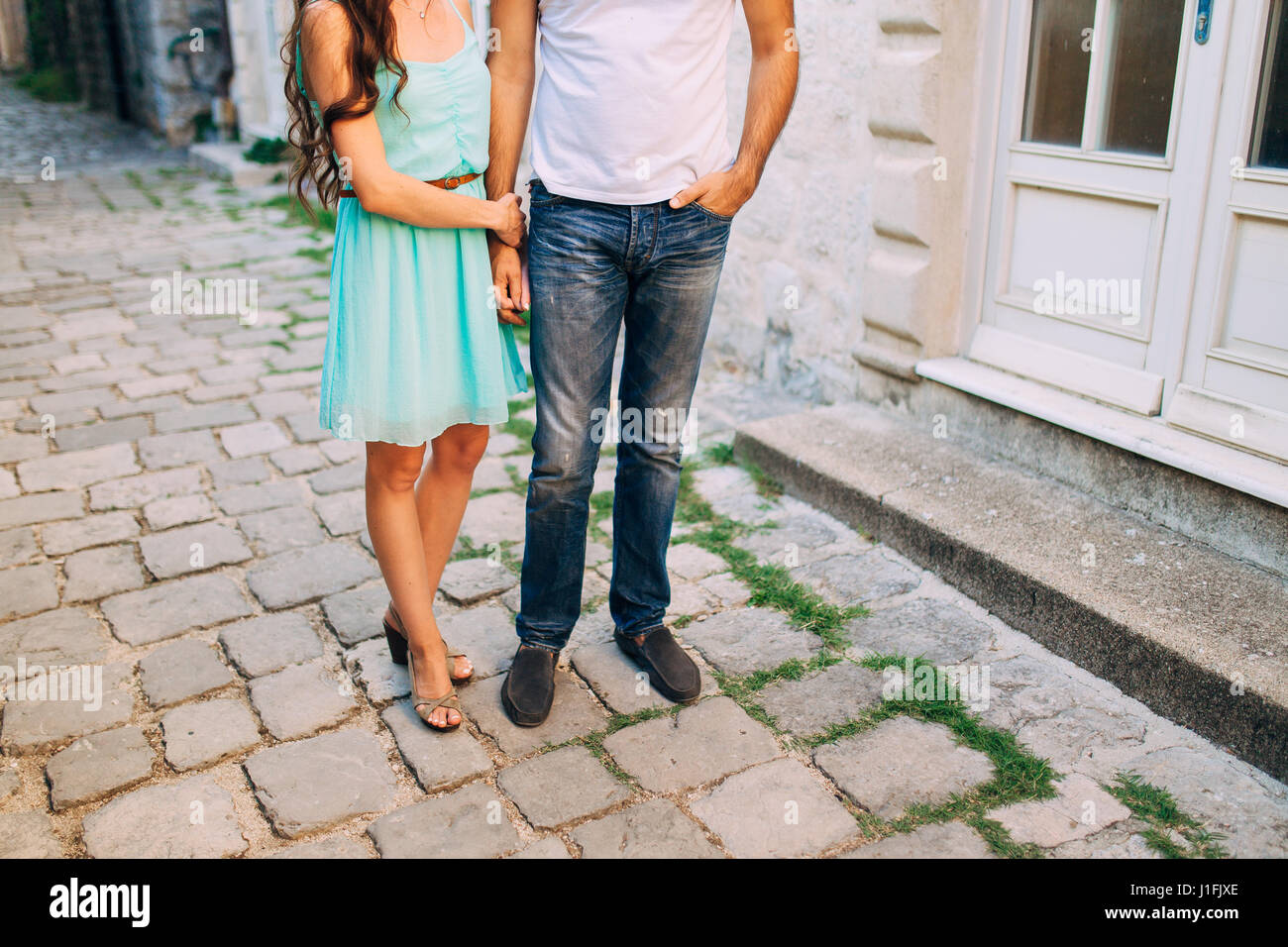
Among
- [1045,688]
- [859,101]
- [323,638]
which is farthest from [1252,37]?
[323,638]

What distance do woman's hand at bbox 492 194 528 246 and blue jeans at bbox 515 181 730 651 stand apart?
0.16 feet

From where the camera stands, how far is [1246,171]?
3074mm

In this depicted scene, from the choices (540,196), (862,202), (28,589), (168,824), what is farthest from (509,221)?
(862,202)

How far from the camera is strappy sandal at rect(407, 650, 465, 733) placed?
2723 millimetres

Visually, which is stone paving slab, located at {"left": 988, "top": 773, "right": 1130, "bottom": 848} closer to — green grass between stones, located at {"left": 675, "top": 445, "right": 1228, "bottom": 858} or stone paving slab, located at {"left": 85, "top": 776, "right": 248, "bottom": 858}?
green grass between stones, located at {"left": 675, "top": 445, "right": 1228, "bottom": 858}

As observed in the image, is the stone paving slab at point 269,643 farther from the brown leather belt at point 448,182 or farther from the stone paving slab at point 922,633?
the stone paving slab at point 922,633

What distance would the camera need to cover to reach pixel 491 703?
2865 mm

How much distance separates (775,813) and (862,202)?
2719 mm

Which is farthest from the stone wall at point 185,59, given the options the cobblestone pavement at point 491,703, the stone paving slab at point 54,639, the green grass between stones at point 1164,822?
the green grass between stones at point 1164,822

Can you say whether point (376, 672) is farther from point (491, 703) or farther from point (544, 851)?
point (544, 851)

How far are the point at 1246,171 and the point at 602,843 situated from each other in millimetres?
2530

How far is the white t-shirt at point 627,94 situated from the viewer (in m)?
2.43

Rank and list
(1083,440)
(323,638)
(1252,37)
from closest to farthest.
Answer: (1252,37) < (323,638) < (1083,440)

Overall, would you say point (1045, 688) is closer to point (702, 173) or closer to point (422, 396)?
point (702, 173)
